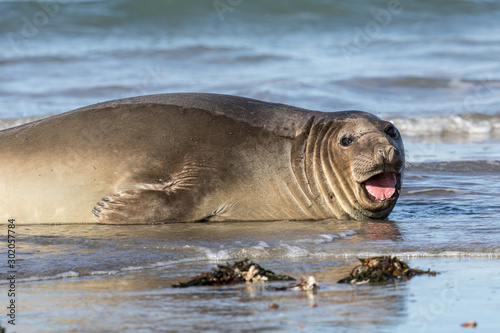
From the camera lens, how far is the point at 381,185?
6812 mm

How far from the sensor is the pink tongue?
6766 millimetres

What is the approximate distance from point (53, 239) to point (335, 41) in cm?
1916

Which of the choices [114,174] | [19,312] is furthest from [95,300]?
[114,174]

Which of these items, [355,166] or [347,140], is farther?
[347,140]

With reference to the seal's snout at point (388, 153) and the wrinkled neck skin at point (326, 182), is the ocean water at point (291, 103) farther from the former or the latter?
the seal's snout at point (388, 153)

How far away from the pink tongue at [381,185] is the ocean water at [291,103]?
24 cm

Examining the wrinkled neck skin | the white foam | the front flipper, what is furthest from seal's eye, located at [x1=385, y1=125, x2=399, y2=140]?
the white foam

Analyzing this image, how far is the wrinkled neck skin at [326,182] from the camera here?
22.5 feet

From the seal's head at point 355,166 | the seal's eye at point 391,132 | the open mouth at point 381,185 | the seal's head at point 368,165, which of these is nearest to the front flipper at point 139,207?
the seal's head at point 355,166

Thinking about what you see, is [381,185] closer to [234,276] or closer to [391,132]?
[391,132]

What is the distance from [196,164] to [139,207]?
1.87ft

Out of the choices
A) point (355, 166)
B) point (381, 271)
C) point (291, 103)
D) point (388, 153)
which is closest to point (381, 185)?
point (355, 166)

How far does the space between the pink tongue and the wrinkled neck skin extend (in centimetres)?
9

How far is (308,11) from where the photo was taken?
1069 inches
